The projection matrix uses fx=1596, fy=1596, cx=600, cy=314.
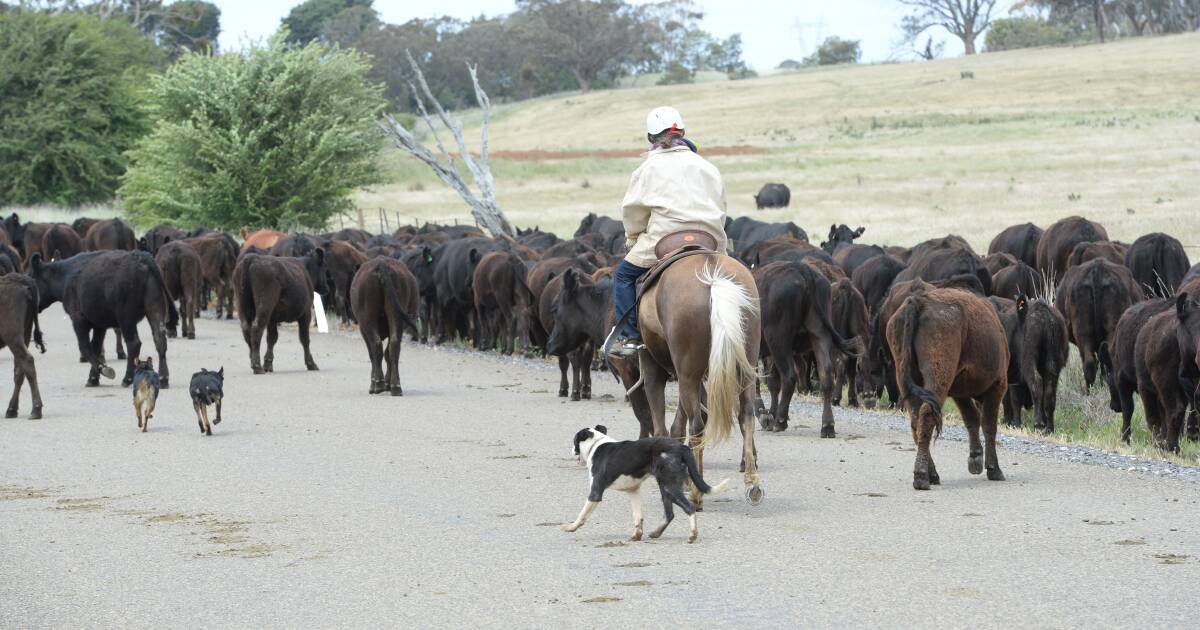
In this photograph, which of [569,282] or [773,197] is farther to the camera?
[773,197]

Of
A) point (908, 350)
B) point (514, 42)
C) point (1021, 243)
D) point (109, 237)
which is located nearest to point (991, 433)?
point (908, 350)

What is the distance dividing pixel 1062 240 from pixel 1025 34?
4782 inches

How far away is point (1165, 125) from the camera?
69688 mm

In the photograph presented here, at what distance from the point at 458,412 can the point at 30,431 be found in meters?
4.11

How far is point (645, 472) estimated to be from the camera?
9.00 m

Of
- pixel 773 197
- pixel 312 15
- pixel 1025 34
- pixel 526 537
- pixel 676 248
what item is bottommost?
pixel 773 197

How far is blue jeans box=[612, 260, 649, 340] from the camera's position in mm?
11008

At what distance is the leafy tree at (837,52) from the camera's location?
162 m

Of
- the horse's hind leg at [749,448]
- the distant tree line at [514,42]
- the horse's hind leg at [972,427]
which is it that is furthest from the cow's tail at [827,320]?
the distant tree line at [514,42]

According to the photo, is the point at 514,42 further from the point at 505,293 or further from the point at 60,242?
the point at 505,293

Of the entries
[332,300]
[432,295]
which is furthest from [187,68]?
[432,295]

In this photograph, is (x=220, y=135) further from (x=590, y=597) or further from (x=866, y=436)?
(x=590, y=597)

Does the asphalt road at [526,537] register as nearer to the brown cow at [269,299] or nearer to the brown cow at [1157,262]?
the brown cow at [269,299]

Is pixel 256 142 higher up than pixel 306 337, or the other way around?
pixel 256 142
